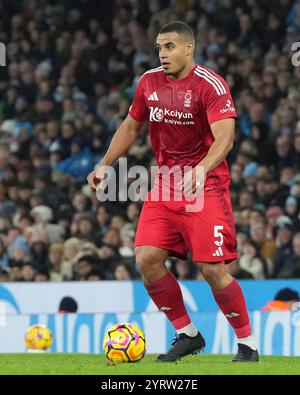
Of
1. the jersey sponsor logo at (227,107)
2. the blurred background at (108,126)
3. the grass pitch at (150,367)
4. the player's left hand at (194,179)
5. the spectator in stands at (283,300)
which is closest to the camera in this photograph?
the grass pitch at (150,367)

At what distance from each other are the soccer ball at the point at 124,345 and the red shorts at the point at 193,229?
64 centimetres

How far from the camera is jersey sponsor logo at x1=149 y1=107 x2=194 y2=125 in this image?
8492 mm

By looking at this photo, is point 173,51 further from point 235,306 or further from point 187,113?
point 235,306

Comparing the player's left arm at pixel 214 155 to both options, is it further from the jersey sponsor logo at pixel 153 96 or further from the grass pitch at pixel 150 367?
the grass pitch at pixel 150 367

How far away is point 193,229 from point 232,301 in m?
0.58

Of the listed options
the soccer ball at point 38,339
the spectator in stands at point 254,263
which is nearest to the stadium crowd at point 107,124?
the spectator in stands at point 254,263

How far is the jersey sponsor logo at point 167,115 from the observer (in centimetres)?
849

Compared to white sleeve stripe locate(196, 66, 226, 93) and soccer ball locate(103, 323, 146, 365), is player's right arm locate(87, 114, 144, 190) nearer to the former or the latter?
white sleeve stripe locate(196, 66, 226, 93)

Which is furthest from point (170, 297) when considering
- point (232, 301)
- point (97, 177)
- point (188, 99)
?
point (188, 99)

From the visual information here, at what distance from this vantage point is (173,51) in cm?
846

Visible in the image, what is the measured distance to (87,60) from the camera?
67.0 ft

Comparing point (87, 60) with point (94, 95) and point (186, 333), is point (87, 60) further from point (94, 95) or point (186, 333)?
point (186, 333)

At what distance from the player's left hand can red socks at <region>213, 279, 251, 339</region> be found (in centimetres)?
78

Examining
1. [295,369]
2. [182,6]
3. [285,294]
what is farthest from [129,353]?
[182,6]
